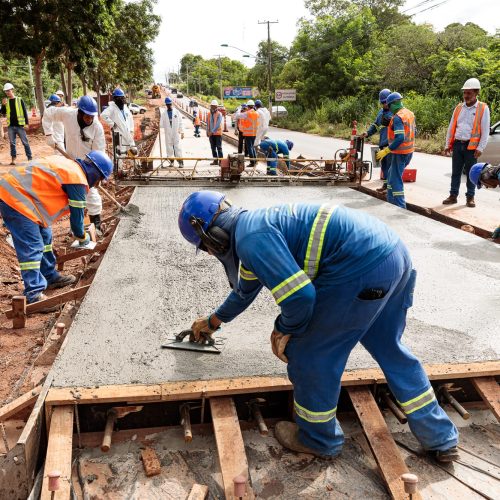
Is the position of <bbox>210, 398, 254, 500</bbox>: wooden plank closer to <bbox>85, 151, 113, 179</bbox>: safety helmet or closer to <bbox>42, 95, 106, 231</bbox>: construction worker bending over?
<bbox>85, 151, 113, 179</bbox>: safety helmet

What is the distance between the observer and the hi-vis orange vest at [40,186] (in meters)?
4.22

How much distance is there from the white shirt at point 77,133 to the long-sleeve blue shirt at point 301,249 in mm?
5255

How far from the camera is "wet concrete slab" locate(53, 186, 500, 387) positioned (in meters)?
2.88

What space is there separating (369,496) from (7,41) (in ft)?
51.7

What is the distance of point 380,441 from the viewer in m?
2.46

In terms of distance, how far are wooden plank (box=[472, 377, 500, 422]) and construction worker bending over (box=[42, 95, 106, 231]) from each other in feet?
17.3

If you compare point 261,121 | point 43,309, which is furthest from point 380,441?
point 261,121

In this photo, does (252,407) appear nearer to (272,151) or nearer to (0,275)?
(0,275)

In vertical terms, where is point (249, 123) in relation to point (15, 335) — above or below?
above

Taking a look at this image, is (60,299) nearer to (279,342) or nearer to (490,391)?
(279,342)

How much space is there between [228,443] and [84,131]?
5.59m

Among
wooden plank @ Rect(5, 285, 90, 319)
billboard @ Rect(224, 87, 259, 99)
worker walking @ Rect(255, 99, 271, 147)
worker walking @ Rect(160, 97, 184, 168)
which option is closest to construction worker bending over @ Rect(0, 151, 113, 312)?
wooden plank @ Rect(5, 285, 90, 319)

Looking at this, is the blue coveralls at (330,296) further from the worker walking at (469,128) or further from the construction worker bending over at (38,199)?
the worker walking at (469,128)

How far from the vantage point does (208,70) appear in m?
106
